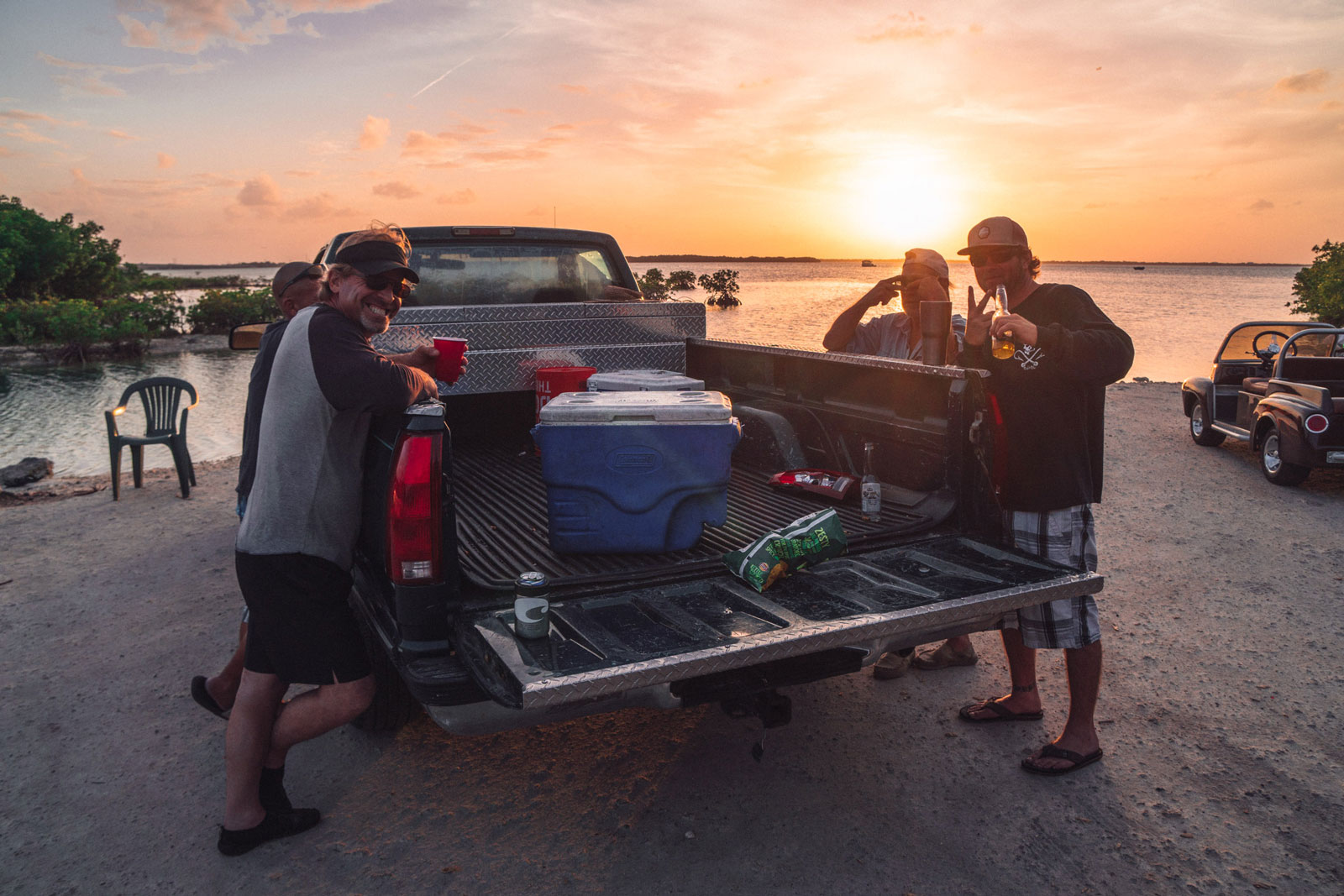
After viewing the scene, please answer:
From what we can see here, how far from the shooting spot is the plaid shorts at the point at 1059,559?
10.1 feet

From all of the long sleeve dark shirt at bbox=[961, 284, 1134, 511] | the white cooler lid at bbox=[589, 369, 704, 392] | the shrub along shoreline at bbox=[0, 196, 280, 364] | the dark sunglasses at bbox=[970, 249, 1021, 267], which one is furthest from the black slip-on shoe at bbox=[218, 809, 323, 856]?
the shrub along shoreline at bbox=[0, 196, 280, 364]

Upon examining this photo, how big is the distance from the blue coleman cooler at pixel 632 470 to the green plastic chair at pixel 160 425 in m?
7.06

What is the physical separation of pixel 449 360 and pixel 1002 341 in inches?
87.5

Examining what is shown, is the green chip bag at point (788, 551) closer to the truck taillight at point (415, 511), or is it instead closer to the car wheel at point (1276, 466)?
the truck taillight at point (415, 511)

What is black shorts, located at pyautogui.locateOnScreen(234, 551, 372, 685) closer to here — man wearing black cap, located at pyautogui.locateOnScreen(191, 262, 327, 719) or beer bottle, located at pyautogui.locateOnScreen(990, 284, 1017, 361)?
man wearing black cap, located at pyautogui.locateOnScreen(191, 262, 327, 719)

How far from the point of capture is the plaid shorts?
3.08 metres

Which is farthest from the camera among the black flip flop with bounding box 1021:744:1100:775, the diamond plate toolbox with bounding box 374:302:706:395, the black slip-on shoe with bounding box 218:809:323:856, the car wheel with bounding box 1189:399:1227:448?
the car wheel with bounding box 1189:399:1227:448

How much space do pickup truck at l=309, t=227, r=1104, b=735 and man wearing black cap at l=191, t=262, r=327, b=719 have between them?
56cm

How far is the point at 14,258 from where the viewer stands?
39031 mm

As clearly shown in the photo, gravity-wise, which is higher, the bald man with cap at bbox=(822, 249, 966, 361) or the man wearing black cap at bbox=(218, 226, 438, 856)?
the bald man with cap at bbox=(822, 249, 966, 361)

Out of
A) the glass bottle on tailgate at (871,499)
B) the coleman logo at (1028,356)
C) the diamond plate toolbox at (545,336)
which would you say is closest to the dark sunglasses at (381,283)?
the diamond plate toolbox at (545,336)

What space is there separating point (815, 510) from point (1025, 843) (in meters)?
1.47

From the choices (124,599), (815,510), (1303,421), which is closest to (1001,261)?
(815,510)

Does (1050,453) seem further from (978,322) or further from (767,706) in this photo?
(767,706)
